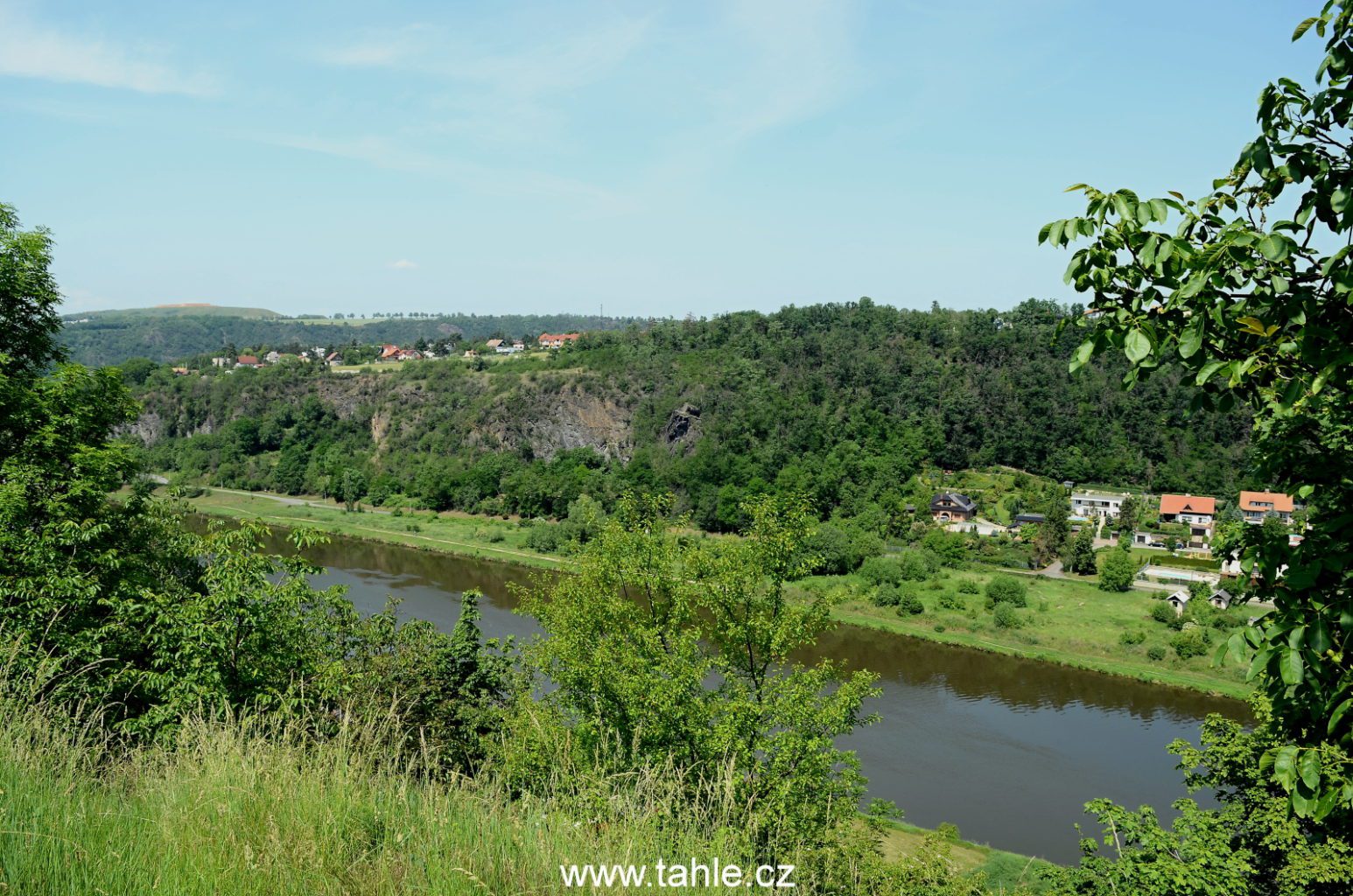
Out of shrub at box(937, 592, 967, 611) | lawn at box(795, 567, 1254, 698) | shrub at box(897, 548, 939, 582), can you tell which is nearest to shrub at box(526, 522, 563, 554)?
lawn at box(795, 567, 1254, 698)

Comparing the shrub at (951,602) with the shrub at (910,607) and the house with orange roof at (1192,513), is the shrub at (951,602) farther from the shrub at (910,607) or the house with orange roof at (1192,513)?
the house with orange roof at (1192,513)

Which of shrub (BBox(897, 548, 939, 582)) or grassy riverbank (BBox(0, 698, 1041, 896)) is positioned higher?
grassy riverbank (BBox(0, 698, 1041, 896))

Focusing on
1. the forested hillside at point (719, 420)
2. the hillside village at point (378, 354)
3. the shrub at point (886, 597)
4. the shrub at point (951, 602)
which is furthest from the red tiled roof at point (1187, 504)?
the hillside village at point (378, 354)

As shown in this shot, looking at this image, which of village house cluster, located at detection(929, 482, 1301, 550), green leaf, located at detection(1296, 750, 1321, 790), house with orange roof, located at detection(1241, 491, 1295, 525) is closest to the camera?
green leaf, located at detection(1296, 750, 1321, 790)

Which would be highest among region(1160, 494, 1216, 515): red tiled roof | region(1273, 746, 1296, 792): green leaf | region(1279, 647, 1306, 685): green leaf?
region(1279, 647, 1306, 685): green leaf

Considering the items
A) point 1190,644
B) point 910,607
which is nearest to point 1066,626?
point 1190,644

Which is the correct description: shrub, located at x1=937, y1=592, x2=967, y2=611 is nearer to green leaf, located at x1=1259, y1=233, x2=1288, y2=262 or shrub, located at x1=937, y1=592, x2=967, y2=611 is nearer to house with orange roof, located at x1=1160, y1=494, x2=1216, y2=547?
house with orange roof, located at x1=1160, y1=494, x2=1216, y2=547

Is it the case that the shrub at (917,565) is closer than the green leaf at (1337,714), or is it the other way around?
the green leaf at (1337,714)
